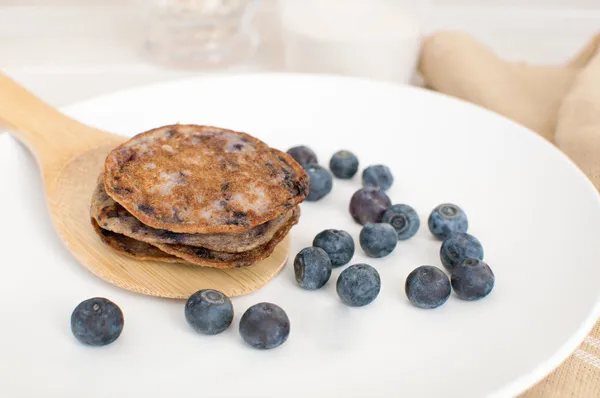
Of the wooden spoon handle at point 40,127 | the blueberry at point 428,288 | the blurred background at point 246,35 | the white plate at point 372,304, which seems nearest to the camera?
the white plate at point 372,304

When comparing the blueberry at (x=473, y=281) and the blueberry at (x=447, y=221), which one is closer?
the blueberry at (x=473, y=281)

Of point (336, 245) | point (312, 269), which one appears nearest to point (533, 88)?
point (336, 245)

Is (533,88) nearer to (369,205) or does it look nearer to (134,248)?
(369,205)

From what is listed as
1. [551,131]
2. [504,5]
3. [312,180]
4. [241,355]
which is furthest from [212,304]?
[504,5]

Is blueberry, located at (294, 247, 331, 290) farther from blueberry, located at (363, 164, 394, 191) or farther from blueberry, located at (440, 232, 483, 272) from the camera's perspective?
blueberry, located at (363, 164, 394, 191)

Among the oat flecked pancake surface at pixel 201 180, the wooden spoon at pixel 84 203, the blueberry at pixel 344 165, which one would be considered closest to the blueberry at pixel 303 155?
the blueberry at pixel 344 165

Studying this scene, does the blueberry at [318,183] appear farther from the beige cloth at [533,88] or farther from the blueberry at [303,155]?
the beige cloth at [533,88]
